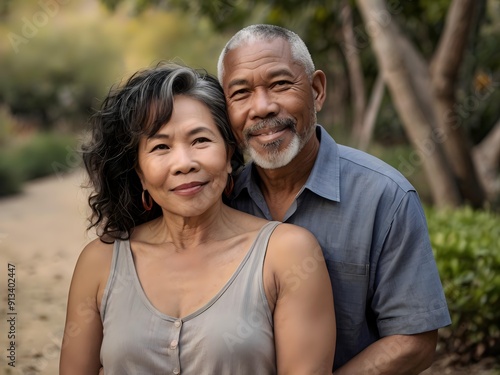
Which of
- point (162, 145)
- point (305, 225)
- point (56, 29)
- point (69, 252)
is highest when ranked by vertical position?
point (56, 29)

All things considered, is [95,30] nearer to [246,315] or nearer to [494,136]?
[494,136]

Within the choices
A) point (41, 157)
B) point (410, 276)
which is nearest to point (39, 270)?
point (410, 276)

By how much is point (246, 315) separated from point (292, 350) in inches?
6.5

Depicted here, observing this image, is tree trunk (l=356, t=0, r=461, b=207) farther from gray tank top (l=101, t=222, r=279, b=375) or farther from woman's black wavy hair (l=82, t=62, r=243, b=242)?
gray tank top (l=101, t=222, r=279, b=375)

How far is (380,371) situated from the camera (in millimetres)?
2375

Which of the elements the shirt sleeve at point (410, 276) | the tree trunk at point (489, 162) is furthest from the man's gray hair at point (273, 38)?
→ the tree trunk at point (489, 162)

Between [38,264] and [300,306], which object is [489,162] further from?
[300,306]

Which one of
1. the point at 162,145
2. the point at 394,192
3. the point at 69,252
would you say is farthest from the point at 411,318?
the point at 69,252

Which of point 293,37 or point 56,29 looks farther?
point 56,29

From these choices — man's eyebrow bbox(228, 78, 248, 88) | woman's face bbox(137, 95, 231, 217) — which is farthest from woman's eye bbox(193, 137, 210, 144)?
man's eyebrow bbox(228, 78, 248, 88)

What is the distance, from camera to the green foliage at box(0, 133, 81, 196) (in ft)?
48.0

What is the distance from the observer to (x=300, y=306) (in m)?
2.20

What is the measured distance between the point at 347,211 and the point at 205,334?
2.06ft

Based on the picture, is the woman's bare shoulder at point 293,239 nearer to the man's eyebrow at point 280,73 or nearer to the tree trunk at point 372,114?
the man's eyebrow at point 280,73
